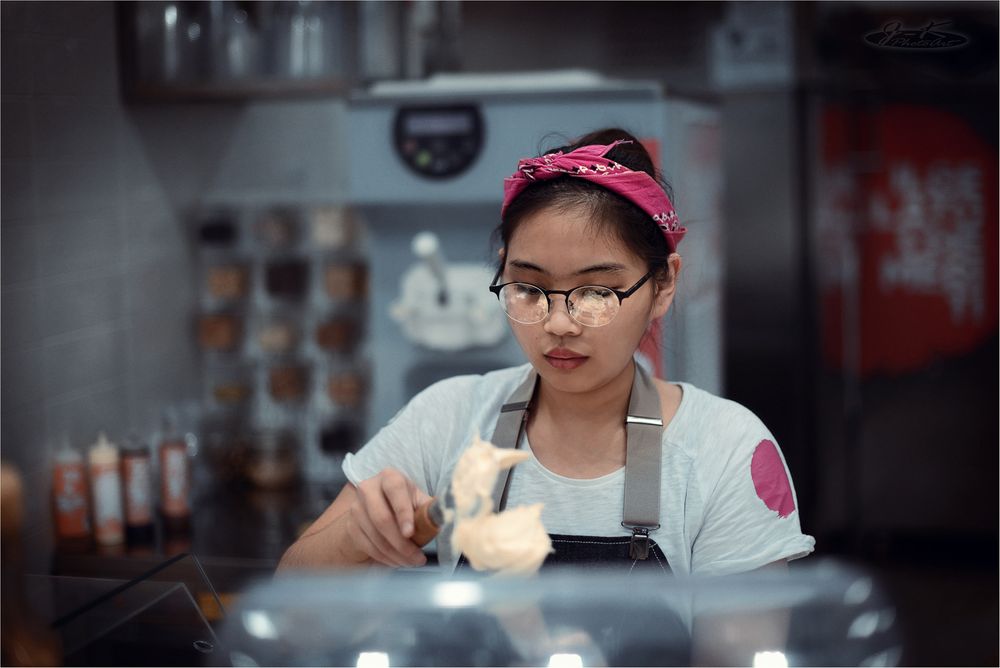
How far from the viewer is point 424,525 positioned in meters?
0.91

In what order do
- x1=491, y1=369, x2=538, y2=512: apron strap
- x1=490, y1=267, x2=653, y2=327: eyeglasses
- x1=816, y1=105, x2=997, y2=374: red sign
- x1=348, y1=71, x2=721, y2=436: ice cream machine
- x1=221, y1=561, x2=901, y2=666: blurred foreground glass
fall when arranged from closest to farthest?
x1=221, y1=561, x2=901, y2=666: blurred foreground glass → x1=490, y1=267, x2=653, y2=327: eyeglasses → x1=491, y1=369, x2=538, y2=512: apron strap → x1=348, y1=71, x2=721, y2=436: ice cream machine → x1=816, y1=105, x2=997, y2=374: red sign

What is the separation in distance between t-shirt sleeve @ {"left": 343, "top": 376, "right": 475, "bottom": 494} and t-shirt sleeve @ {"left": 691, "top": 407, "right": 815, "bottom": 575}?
0.91 ft

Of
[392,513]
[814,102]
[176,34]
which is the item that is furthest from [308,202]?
[392,513]

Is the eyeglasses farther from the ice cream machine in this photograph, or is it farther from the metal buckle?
the ice cream machine

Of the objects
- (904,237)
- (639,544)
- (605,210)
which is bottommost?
(639,544)

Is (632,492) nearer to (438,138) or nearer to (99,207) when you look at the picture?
(438,138)

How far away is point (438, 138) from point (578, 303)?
108 cm

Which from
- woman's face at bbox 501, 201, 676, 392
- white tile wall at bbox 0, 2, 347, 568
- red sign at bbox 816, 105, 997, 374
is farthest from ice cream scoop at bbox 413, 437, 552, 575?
red sign at bbox 816, 105, 997, 374

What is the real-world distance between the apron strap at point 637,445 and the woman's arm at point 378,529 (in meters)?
0.15

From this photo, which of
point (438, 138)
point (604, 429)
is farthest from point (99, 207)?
point (604, 429)

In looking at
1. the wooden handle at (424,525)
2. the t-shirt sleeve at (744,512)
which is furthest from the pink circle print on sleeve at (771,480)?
the wooden handle at (424,525)

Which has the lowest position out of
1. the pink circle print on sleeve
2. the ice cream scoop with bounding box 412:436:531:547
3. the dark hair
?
the pink circle print on sleeve

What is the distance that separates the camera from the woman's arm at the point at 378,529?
92 cm

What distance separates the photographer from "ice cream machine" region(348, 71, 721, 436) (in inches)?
76.4
